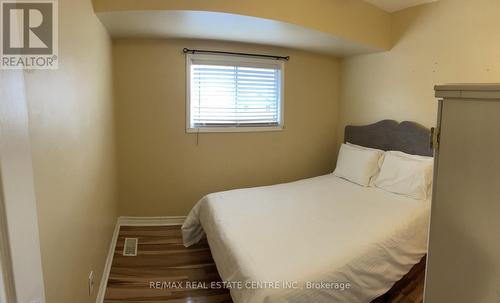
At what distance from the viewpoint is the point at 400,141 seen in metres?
3.14

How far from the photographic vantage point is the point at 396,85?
3.23 m

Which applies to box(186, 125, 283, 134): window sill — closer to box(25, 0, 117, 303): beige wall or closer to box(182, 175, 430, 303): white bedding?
box(182, 175, 430, 303): white bedding

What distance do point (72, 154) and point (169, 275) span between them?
1.40 metres

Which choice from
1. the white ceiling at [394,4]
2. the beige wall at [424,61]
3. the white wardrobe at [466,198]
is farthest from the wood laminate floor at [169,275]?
the white ceiling at [394,4]

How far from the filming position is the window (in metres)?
3.27

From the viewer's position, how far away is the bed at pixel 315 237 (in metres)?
1.62

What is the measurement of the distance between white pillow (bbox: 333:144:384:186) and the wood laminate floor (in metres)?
0.99

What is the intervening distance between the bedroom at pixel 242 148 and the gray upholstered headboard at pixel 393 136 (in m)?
0.02

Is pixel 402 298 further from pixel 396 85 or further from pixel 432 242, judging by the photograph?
pixel 396 85

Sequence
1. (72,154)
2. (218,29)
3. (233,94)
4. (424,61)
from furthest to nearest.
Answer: (233,94) < (424,61) < (218,29) < (72,154)

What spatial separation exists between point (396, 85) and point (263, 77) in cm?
149

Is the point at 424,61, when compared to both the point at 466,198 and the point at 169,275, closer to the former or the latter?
the point at 466,198

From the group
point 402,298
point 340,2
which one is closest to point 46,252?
point 402,298

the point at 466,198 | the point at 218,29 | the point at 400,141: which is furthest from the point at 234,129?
the point at 466,198
